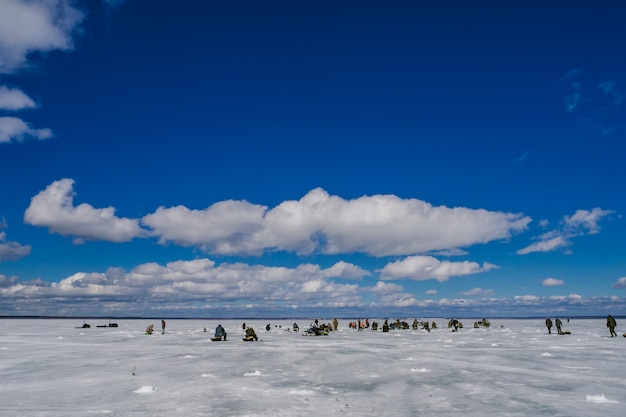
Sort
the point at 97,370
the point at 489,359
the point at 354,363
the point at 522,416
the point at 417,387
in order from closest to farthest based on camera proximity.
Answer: the point at 522,416, the point at 417,387, the point at 97,370, the point at 354,363, the point at 489,359

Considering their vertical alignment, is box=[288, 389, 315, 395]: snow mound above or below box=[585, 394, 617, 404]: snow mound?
below

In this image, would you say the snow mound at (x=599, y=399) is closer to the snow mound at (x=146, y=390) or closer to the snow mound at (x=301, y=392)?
the snow mound at (x=301, y=392)

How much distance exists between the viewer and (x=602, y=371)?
21.6m

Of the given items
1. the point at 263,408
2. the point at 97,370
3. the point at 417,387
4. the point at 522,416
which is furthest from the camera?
the point at 97,370

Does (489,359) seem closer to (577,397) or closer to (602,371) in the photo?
(602,371)

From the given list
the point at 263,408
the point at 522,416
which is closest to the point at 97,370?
the point at 263,408

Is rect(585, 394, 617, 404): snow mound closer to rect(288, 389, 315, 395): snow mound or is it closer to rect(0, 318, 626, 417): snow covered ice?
A: rect(0, 318, 626, 417): snow covered ice

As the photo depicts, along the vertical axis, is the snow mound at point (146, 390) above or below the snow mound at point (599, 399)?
below

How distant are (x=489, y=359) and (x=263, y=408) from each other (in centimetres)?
1797

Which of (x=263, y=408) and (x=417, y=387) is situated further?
(x=417, y=387)

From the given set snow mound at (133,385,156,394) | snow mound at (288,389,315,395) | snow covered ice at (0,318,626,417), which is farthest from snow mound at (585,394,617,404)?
snow mound at (133,385,156,394)

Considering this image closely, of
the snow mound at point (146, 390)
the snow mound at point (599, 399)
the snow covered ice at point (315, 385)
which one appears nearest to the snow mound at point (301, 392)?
the snow covered ice at point (315, 385)

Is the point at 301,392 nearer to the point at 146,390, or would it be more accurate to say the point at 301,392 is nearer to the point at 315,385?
the point at 315,385

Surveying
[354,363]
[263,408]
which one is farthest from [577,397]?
[354,363]
